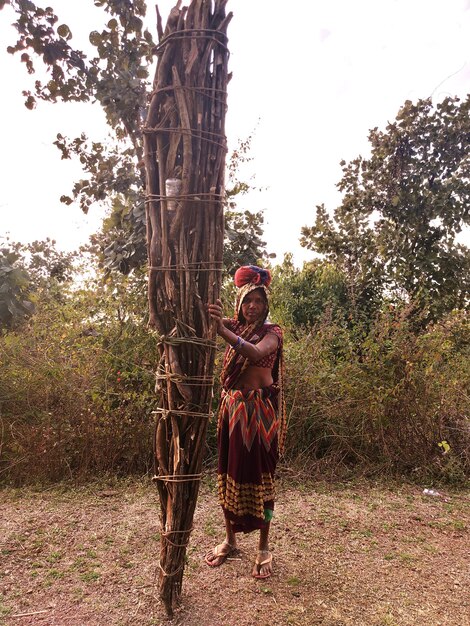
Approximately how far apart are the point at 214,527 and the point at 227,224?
8.44 ft

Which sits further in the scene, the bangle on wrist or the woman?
the woman

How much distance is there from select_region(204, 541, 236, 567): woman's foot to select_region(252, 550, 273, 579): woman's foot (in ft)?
0.75

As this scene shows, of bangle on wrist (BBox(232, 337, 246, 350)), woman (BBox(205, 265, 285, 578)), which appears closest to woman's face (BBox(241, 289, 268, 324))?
woman (BBox(205, 265, 285, 578))

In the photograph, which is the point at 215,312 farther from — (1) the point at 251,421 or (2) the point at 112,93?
(2) the point at 112,93

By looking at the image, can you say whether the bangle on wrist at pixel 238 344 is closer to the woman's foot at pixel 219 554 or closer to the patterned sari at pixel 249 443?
the patterned sari at pixel 249 443

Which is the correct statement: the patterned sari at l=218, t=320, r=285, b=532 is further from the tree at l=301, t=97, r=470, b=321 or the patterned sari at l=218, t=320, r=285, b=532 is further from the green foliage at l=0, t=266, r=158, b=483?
the tree at l=301, t=97, r=470, b=321

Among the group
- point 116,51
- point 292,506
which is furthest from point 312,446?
point 116,51

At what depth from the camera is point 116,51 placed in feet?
12.4

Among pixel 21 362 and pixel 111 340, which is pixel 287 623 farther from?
pixel 21 362

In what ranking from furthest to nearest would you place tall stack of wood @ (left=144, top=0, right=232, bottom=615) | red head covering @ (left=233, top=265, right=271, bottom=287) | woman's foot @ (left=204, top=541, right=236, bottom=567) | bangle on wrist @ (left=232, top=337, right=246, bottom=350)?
woman's foot @ (left=204, top=541, right=236, bottom=567) → red head covering @ (left=233, top=265, right=271, bottom=287) → bangle on wrist @ (left=232, top=337, right=246, bottom=350) → tall stack of wood @ (left=144, top=0, right=232, bottom=615)

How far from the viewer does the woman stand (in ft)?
8.94

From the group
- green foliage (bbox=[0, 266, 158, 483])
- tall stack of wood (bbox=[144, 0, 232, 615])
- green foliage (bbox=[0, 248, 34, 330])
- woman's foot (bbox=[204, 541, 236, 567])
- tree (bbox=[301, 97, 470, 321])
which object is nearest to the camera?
tall stack of wood (bbox=[144, 0, 232, 615])

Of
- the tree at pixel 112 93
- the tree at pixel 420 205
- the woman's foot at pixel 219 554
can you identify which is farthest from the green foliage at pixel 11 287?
the tree at pixel 420 205

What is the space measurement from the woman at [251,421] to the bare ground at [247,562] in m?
0.30
